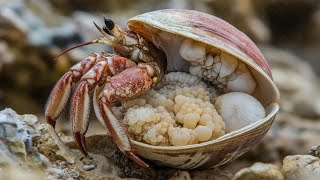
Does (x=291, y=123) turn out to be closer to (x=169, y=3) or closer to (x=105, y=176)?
(x=169, y=3)

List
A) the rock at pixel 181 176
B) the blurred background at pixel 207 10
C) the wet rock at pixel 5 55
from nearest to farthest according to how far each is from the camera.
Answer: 1. the rock at pixel 181 176
2. the wet rock at pixel 5 55
3. the blurred background at pixel 207 10

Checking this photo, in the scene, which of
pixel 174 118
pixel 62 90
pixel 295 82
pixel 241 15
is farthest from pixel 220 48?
pixel 241 15

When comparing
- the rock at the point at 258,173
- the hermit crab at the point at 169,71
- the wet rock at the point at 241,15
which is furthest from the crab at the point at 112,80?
the wet rock at the point at 241,15

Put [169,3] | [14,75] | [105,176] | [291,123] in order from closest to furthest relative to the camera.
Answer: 1. [105,176]
2. [14,75]
3. [291,123]
4. [169,3]

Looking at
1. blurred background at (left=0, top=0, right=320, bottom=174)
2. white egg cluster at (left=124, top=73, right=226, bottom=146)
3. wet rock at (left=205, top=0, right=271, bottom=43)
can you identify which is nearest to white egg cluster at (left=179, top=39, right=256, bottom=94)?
white egg cluster at (left=124, top=73, right=226, bottom=146)

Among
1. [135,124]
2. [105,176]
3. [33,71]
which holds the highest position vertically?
[135,124]

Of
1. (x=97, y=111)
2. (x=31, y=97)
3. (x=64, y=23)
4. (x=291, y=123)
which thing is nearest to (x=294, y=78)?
(x=291, y=123)

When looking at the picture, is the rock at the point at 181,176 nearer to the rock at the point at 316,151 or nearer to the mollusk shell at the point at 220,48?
the mollusk shell at the point at 220,48
